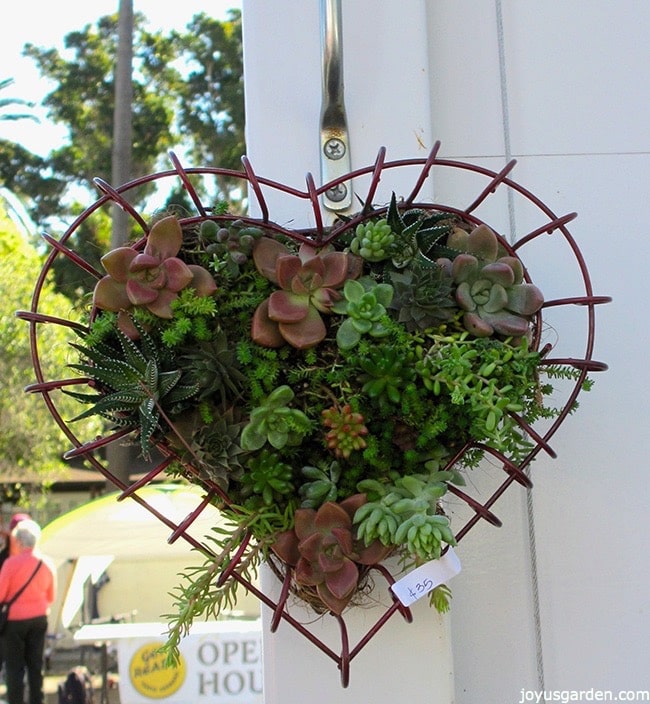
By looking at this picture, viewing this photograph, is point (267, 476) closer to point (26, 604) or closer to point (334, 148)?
point (334, 148)

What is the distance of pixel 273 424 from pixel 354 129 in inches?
19.3

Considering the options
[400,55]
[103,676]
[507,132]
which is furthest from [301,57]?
[103,676]

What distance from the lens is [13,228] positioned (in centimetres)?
854

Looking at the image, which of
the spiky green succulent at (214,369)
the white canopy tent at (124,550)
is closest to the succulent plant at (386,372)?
the spiky green succulent at (214,369)

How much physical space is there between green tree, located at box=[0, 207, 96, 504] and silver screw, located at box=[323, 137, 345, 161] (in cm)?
661

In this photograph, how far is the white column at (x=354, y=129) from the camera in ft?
3.35

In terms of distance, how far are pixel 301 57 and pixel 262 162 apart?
0.16 m

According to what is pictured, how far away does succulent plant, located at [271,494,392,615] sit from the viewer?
2.63 ft

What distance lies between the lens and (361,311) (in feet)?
2.70

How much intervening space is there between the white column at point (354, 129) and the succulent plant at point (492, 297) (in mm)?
281

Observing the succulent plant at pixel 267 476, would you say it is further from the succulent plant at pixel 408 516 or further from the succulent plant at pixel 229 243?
the succulent plant at pixel 229 243

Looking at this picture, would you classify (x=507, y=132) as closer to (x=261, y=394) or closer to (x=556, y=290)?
(x=556, y=290)

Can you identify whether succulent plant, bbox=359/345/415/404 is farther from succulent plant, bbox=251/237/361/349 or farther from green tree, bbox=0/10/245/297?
green tree, bbox=0/10/245/297
